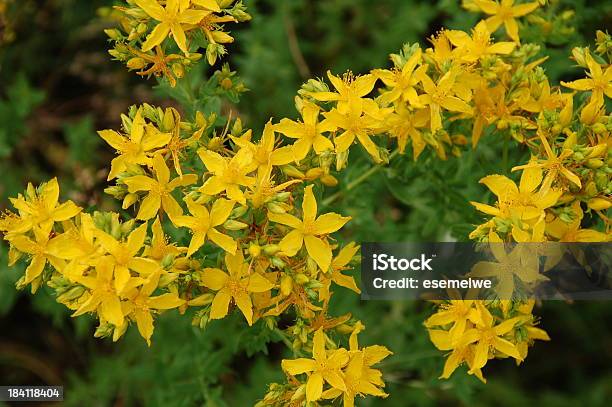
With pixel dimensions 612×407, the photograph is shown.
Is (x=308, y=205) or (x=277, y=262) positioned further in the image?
(x=308, y=205)

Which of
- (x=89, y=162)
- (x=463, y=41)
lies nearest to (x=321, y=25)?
(x=89, y=162)

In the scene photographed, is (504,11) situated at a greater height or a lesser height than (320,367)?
greater

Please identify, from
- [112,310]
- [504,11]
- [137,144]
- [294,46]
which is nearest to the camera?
[112,310]

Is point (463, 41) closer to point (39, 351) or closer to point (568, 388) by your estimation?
point (568, 388)

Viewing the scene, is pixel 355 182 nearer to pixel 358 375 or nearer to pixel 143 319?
pixel 358 375

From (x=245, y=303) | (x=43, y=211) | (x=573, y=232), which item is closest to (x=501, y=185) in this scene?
(x=573, y=232)

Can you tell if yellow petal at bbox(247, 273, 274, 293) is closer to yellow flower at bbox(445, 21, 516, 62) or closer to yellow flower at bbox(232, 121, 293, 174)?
yellow flower at bbox(232, 121, 293, 174)

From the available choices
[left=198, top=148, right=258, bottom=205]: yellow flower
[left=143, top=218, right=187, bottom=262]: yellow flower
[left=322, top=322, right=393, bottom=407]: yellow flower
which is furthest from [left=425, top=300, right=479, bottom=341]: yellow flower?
[left=143, top=218, right=187, bottom=262]: yellow flower
